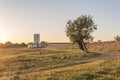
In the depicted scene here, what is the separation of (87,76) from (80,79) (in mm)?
1528

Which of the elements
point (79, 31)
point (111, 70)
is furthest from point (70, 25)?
point (111, 70)

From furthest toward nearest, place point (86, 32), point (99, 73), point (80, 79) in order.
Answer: point (86, 32) < point (99, 73) < point (80, 79)

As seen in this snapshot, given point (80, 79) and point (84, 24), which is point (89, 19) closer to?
point (84, 24)

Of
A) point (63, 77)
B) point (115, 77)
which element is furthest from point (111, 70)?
point (63, 77)

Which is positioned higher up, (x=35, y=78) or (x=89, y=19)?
(x=89, y=19)

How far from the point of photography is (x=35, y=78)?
1110 inches

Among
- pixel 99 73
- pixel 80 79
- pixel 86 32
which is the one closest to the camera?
pixel 80 79

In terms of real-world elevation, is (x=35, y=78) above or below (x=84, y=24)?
below

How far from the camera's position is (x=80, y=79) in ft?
89.6

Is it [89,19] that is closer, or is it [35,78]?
[35,78]

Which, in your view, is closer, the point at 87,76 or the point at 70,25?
the point at 87,76

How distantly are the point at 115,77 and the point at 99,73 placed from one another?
3.06m

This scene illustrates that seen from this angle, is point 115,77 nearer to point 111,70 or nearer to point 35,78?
point 111,70

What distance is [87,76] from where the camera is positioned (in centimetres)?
2864
